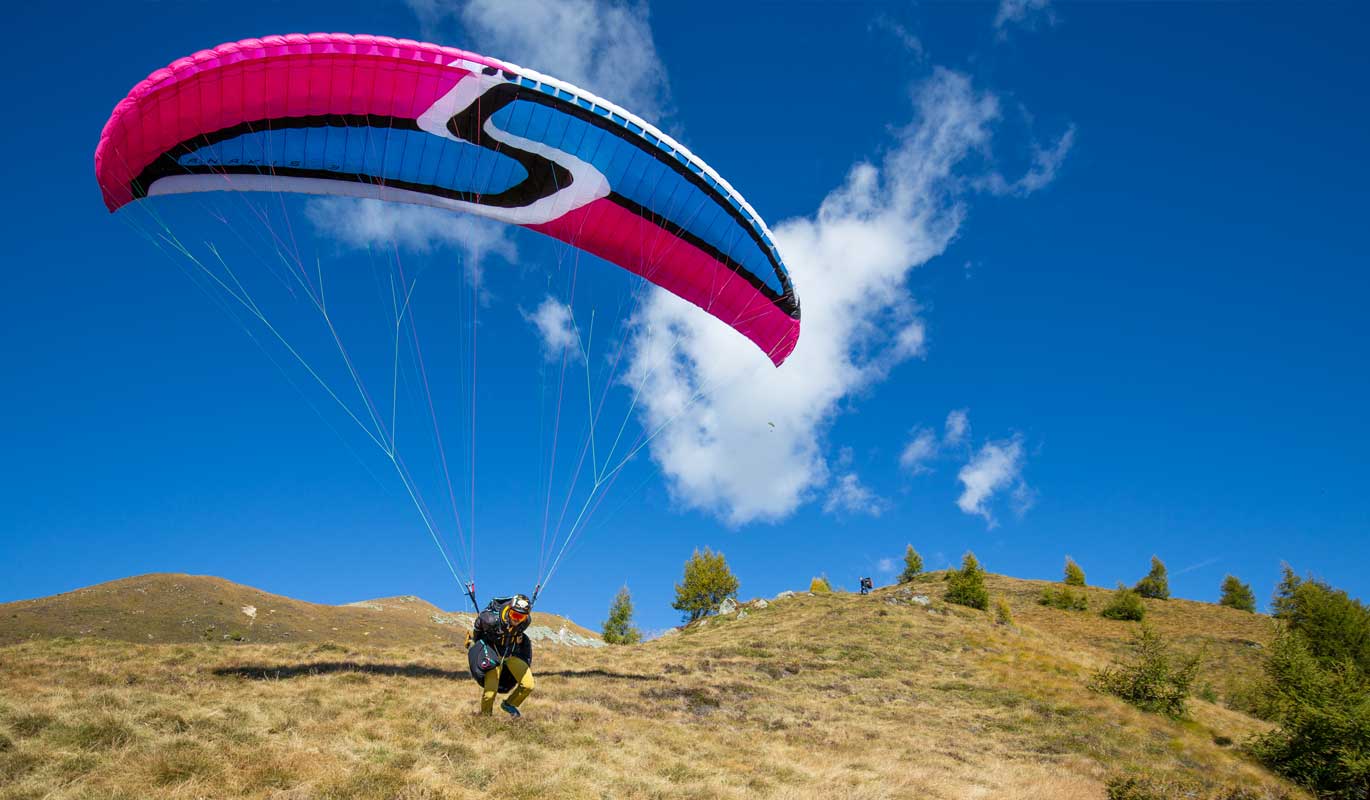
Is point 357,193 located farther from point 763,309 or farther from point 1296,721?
point 1296,721

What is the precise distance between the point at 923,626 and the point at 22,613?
129ft

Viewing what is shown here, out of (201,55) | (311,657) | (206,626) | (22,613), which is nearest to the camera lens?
(201,55)

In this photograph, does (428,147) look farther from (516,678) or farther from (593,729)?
(593,729)

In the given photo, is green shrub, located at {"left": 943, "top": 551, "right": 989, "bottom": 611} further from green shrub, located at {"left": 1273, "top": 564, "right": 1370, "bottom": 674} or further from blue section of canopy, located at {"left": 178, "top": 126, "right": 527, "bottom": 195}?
blue section of canopy, located at {"left": 178, "top": 126, "right": 527, "bottom": 195}

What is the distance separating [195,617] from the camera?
2781 centimetres

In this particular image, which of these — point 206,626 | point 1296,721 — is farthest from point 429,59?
point 206,626

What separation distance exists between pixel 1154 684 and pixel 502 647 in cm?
2103

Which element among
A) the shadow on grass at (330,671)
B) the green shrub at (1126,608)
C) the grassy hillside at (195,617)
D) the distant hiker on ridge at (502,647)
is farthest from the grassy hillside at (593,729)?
the green shrub at (1126,608)

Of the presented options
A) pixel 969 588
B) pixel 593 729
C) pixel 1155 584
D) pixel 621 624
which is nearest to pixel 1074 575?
pixel 1155 584

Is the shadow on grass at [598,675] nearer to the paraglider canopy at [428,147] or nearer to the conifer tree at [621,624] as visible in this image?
the paraglider canopy at [428,147]

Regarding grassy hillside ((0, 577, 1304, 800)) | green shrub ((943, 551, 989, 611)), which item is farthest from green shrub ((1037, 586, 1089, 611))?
grassy hillside ((0, 577, 1304, 800))

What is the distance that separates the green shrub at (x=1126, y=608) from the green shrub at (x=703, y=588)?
25.3m

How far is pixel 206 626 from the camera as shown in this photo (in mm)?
26984

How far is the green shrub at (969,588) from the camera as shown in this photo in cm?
3875
